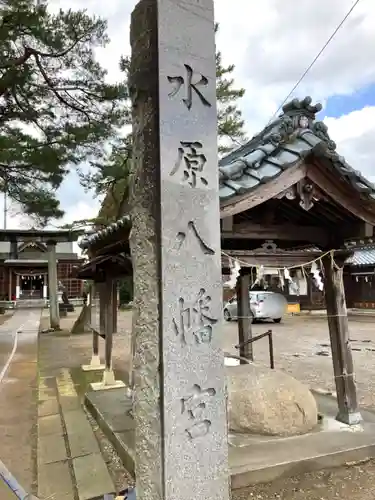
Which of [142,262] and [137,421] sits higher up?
[142,262]

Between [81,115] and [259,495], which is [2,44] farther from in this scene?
[259,495]

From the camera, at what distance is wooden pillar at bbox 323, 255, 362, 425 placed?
5.07 meters

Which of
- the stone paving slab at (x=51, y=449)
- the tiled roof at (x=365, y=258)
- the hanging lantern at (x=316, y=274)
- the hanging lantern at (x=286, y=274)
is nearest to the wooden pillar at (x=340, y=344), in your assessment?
the hanging lantern at (x=316, y=274)

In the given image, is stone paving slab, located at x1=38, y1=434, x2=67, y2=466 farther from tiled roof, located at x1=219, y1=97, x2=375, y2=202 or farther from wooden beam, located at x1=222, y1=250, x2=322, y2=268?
tiled roof, located at x1=219, y1=97, x2=375, y2=202

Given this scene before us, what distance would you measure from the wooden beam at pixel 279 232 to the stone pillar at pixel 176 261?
2.21 meters

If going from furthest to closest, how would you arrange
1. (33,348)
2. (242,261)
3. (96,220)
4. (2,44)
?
(96,220), (33,348), (2,44), (242,261)

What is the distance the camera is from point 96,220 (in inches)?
910

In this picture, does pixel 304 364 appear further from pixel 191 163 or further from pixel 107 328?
pixel 191 163

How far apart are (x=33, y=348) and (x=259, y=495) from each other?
11.9 m

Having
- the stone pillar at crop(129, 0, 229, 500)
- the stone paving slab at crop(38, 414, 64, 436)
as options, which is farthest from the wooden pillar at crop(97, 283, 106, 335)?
the stone pillar at crop(129, 0, 229, 500)

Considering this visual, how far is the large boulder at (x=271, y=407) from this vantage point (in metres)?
4.73

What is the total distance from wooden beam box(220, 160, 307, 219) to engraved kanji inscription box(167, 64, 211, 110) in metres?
1.48

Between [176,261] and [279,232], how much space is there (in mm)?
2958

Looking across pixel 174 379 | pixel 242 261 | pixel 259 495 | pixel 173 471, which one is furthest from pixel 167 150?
pixel 259 495
